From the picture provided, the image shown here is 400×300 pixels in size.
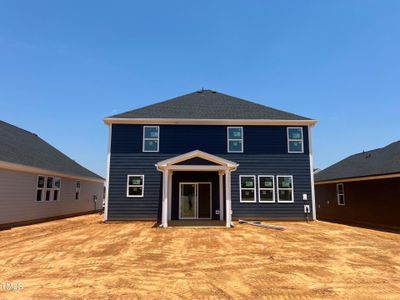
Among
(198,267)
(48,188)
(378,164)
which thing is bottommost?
(198,267)

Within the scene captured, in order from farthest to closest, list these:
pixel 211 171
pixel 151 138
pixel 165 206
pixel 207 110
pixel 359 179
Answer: pixel 207 110 → pixel 359 179 → pixel 151 138 → pixel 211 171 → pixel 165 206

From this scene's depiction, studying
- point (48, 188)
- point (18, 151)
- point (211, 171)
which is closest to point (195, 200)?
point (211, 171)

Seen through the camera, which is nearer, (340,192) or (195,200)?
(195,200)

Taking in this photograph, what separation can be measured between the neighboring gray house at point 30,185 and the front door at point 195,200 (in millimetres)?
8169

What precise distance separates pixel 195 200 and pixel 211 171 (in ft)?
6.32

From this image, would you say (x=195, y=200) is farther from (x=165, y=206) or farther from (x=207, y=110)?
(x=207, y=110)

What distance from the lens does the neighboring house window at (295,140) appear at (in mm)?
16016

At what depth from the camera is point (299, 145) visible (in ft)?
52.7

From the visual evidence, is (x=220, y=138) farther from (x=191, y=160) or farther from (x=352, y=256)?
(x=352, y=256)

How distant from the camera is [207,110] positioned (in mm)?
17188

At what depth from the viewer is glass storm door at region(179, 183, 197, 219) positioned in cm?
1530

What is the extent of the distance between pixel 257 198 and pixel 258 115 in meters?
5.08

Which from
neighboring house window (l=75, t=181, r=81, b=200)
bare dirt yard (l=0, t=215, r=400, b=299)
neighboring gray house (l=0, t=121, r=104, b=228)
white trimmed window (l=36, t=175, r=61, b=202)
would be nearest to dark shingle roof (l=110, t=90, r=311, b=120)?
neighboring gray house (l=0, t=121, r=104, b=228)

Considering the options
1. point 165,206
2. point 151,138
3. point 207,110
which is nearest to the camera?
point 165,206
